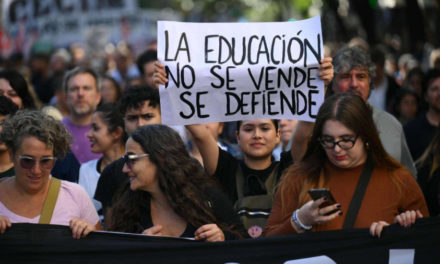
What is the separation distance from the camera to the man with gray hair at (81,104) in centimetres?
787

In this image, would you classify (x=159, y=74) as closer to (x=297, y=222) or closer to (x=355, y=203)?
(x=297, y=222)

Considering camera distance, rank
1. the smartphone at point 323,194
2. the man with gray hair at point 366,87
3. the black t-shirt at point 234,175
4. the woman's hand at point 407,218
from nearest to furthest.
A: the smartphone at point 323,194 < the woman's hand at point 407,218 < the black t-shirt at point 234,175 < the man with gray hair at point 366,87

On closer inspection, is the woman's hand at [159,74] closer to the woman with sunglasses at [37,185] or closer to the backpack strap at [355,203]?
the woman with sunglasses at [37,185]

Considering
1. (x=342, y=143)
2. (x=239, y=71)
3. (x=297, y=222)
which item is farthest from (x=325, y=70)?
(x=297, y=222)

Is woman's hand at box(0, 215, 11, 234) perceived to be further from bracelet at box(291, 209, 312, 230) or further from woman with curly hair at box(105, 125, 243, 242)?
bracelet at box(291, 209, 312, 230)

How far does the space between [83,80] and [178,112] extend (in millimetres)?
3001

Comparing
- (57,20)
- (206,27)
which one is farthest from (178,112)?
(57,20)

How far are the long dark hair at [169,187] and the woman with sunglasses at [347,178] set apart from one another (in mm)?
436

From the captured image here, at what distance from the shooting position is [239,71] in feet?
19.0

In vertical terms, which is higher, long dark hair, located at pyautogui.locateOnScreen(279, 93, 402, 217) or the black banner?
long dark hair, located at pyautogui.locateOnScreen(279, 93, 402, 217)

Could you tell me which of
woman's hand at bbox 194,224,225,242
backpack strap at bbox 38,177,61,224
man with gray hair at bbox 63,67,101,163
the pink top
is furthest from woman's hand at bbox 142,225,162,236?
man with gray hair at bbox 63,67,101,163

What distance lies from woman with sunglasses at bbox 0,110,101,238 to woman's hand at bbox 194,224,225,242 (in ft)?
1.90

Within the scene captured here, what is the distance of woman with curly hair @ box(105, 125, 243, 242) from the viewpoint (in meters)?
4.88

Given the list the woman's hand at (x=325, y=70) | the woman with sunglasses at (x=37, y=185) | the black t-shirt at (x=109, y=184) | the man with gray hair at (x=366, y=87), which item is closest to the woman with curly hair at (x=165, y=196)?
the woman with sunglasses at (x=37, y=185)
